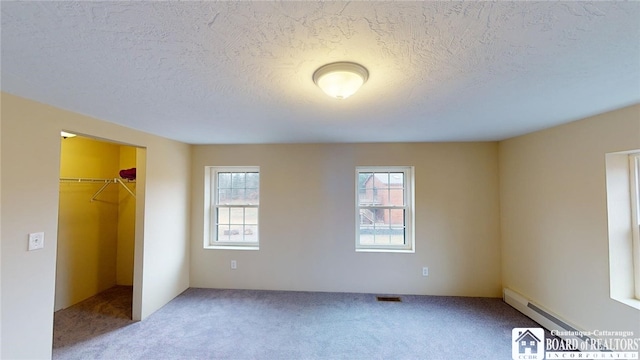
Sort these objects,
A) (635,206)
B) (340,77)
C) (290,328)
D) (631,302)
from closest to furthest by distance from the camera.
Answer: (340,77) < (631,302) < (635,206) < (290,328)

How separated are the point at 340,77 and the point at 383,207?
2.61 meters

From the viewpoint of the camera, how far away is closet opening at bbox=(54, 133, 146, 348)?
2801 mm

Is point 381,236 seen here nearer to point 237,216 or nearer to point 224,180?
point 237,216

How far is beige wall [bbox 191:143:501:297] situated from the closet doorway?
97 centimetres

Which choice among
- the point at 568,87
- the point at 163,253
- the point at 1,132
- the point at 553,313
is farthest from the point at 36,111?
the point at 553,313

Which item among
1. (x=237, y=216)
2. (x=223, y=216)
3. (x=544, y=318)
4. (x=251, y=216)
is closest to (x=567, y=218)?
(x=544, y=318)

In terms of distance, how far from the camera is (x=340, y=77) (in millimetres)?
1312

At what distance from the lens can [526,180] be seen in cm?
291

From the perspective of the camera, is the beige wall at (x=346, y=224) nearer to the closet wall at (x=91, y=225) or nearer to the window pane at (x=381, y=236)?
the window pane at (x=381, y=236)

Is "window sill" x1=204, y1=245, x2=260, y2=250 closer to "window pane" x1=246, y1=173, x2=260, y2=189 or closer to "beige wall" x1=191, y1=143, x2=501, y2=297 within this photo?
"beige wall" x1=191, y1=143, x2=501, y2=297

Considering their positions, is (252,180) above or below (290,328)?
above

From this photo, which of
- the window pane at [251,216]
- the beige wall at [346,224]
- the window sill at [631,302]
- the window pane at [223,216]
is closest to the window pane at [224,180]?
the beige wall at [346,224]

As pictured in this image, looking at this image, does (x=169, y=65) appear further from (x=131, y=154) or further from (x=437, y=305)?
(x=437, y=305)

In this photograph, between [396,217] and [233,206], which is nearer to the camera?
[396,217]
